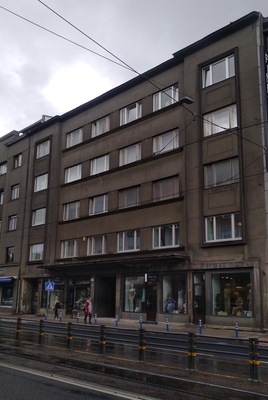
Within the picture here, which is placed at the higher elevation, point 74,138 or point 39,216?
point 74,138

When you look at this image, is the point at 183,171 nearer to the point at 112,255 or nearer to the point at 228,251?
the point at 228,251

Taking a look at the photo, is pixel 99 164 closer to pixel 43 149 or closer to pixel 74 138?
pixel 74 138

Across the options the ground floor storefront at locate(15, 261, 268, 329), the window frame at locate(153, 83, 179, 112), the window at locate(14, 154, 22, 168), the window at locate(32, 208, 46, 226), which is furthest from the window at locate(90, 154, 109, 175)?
the window at locate(14, 154, 22, 168)

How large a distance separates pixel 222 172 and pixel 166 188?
4.30m

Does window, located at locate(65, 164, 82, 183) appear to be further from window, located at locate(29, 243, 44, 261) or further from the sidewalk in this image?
the sidewalk

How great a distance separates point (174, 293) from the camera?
25.1m

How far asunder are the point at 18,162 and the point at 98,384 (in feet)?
118

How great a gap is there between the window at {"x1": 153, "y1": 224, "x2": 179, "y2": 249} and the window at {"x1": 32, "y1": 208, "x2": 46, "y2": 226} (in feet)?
42.4

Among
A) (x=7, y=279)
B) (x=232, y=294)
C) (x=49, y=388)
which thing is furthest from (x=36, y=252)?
(x=49, y=388)

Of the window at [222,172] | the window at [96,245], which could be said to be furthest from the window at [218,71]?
the window at [96,245]

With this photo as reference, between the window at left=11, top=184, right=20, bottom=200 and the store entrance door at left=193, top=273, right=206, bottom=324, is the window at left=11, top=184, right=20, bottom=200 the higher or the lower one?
the higher one

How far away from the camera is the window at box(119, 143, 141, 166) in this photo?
2936 cm

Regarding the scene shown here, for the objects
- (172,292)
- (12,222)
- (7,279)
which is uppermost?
(12,222)

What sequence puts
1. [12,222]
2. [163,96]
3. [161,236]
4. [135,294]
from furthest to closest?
[12,222] < [163,96] < [135,294] < [161,236]
